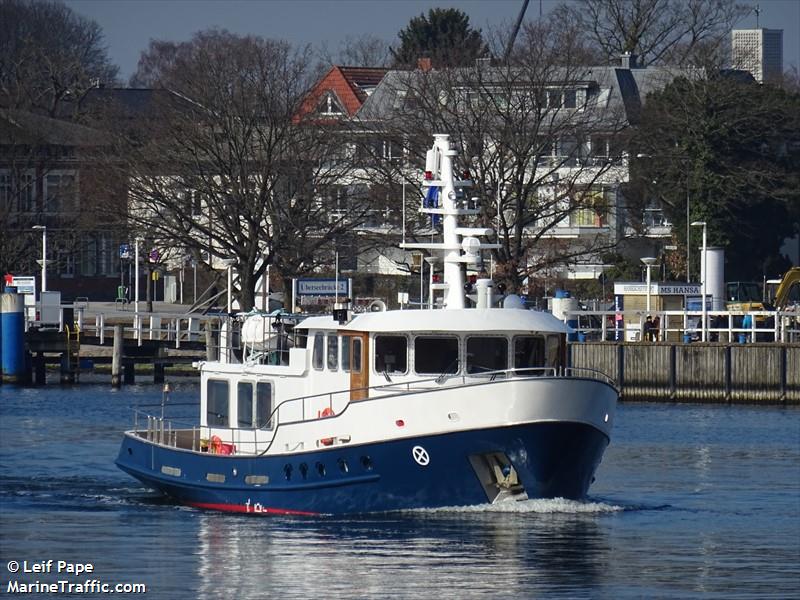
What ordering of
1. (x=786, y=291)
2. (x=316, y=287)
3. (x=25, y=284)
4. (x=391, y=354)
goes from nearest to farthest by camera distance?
(x=391, y=354), (x=316, y=287), (x=25, y=284), (x=786, y=291)

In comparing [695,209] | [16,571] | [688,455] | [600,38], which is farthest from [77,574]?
[600,38]

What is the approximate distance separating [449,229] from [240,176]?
41050mm

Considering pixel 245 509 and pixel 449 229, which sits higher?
pixel 449 229

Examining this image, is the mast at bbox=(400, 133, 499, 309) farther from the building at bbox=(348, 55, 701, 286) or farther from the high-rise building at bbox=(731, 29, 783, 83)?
the high-rise building at bbox=(731, 29, 783, 83)

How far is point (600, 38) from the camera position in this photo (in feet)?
349

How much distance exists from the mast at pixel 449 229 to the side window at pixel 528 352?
58.2 inches

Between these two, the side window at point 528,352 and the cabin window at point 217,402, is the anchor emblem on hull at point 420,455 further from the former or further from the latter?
the cabin window at point 217,402

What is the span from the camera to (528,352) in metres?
31.9

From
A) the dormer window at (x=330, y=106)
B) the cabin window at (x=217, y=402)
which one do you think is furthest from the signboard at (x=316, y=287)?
the dormer window at (x=330, y=106)

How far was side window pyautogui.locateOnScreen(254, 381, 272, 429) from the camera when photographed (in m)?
34.0

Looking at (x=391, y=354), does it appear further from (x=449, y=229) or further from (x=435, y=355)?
(x=449, y=229)

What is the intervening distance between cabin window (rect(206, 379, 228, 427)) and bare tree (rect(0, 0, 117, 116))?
7007 centimetres

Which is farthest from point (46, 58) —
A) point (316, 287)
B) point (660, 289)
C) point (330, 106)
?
point (316, 287)

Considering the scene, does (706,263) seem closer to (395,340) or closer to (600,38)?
(600,38)
